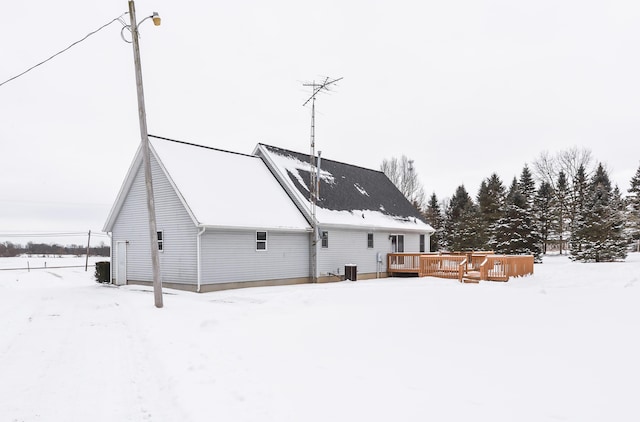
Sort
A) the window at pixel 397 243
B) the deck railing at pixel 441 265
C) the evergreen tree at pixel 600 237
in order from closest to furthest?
the deck railing at pixel 441 265 → the window at pixel 397 243 → the evergreen tree at pixel 600 237

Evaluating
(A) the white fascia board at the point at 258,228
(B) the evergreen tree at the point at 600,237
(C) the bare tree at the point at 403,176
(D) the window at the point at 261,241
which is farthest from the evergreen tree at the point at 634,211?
(D) the window at the point at 261,241

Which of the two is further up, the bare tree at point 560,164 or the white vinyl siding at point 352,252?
the bare tree at point 560,164

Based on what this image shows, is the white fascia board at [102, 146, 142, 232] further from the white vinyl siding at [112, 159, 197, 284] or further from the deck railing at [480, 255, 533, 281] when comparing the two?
the deck railing at [480, 255, 533, 281]

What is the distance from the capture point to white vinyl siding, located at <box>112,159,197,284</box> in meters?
17.1

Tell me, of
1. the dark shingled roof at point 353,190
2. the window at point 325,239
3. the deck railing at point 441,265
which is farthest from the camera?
the dark shingled roof at point 353,190

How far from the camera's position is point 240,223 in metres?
17.4

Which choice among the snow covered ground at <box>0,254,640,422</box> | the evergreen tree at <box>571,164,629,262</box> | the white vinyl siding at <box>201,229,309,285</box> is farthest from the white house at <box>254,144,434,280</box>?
the evergreen tree at <box>571,164,629,262</box>

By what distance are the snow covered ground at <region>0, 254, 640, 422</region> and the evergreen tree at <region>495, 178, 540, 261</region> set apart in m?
25.3

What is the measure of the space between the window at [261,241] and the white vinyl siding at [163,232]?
2.91 metres

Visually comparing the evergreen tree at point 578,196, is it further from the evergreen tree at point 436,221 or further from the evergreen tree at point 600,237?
the evergreen tree at point 436,221

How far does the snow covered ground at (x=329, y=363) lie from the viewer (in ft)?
15.4

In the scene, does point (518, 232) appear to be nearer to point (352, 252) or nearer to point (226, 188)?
point (352, 252)

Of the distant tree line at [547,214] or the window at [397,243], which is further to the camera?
the distant tree line at [547,214]

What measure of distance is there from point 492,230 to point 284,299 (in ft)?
113
